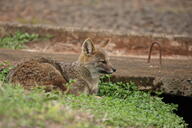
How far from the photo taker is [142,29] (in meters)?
→ 17.4

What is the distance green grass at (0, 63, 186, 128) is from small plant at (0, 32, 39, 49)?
12.9 ft

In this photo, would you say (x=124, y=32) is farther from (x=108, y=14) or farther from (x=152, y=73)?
(x=108, y=14)

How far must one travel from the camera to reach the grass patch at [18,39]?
12680 mm

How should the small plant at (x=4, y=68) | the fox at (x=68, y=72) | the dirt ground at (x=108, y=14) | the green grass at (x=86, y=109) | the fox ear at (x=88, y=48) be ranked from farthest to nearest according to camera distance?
the dirt ground at (x=108, y=14) < the fox ear at (x=88, y=48) < the small plant at (x=4, y=68) < the fox at (x=68, y=72) < the green grass at (x=86, y=109)

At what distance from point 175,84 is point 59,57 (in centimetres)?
296

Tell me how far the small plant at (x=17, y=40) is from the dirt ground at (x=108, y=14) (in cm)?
384

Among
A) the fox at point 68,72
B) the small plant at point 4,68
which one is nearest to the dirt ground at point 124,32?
the small plant at point 4,68

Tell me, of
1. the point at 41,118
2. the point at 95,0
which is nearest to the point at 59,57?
the point at 41,118

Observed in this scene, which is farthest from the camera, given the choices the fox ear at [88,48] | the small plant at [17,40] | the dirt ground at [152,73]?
the small plant at [17,40]

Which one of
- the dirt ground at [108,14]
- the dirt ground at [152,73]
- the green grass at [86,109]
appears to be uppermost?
the dirt ground at [108,14]

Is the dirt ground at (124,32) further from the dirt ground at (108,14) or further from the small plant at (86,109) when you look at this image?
the small plant at (86,109)

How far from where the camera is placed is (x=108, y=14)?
19.5m

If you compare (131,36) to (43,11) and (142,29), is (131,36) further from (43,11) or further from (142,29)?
(43,11)

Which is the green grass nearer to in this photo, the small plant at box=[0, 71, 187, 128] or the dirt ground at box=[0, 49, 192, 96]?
the small plant at box=[0, 71, 187, 128]
